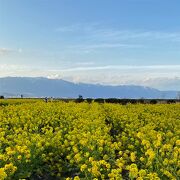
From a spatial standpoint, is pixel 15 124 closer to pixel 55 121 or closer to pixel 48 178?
pixel 55 121

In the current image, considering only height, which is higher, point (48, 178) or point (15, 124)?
point (15, 124)

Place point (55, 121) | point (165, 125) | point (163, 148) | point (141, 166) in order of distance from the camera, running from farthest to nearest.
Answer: point (55, 121), point (165, 125), point (141, 166), point (163, 148)

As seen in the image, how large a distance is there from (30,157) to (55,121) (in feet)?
22.4

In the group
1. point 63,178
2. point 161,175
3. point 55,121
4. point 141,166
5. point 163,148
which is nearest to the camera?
point 161,175

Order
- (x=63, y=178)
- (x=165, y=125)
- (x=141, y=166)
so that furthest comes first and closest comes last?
1. (x=165, y=125)
2. (x=63, y=178)
3. (x=141, y=166)

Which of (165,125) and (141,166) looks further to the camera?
(165,125)

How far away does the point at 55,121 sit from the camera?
15.4 meters

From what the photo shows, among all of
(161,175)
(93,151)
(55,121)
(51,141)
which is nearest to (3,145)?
(51,141)

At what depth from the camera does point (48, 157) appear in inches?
369

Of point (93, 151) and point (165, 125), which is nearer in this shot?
point (93, 151)

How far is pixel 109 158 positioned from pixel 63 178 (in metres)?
1.22

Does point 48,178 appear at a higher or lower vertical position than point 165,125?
lower

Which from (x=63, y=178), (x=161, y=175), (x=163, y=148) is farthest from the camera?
(x=63, y=178)

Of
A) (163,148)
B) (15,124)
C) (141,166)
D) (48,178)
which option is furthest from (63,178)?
(15,124)
